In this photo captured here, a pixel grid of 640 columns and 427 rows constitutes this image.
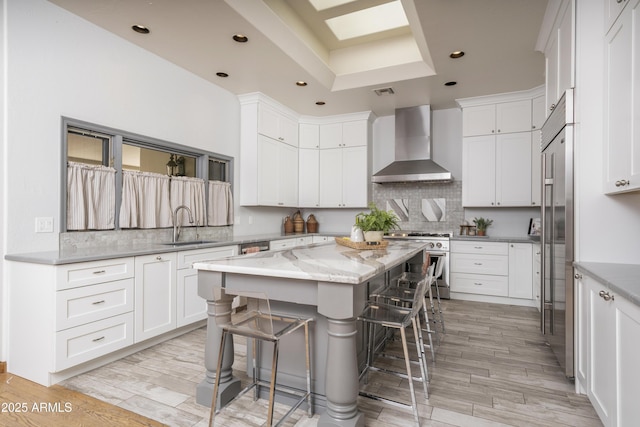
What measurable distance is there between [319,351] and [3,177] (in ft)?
8.38

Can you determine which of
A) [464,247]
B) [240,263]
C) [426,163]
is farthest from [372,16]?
[240,263]

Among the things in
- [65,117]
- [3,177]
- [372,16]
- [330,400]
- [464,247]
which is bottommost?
[330,400]

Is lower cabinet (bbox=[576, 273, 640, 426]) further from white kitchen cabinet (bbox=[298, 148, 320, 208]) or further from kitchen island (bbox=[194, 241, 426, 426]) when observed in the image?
white kitchen cabinet (bbox=[298, 148, 320, 208])

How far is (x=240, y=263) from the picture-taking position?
6.66 ft

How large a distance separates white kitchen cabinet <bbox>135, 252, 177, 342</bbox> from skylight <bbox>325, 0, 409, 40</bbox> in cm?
322

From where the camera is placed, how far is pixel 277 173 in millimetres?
5348

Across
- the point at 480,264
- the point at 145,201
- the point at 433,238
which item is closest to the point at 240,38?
the point at 145,201

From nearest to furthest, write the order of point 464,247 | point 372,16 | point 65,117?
point 65,117, point 372,16, point 464,247

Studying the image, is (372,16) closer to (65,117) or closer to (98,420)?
(65,117)

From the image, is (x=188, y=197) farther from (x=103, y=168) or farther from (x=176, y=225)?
(x=103, y=168)

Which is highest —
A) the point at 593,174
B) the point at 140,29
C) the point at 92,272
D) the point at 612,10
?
the point at 140,29

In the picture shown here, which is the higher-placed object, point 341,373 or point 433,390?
point 341,373

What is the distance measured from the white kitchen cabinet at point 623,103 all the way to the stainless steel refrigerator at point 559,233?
0.70 feet

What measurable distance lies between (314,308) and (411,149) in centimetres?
402
